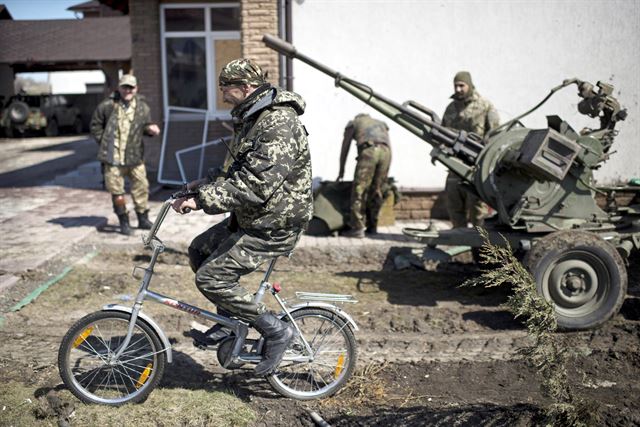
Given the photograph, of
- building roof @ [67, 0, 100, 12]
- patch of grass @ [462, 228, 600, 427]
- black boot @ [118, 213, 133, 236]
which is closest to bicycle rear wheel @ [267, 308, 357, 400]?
patch of grass @ [462, 228, 600, 427]

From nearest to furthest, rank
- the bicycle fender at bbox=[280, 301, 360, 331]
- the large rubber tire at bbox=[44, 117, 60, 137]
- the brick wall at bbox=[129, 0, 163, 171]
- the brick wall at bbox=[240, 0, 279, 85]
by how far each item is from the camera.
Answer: the bicycle fender at bbox=[280, 301, 360, 331] → the brick wall at bbox=[240, 0, 279, 85] → the brick wall at bbox=[129, 0, 163, 171] → the large rubber tire at bbox=[44, 117, 60, 137]

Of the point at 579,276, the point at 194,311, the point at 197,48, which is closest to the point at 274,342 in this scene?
the point at 194,311

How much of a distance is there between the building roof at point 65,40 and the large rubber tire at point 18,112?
387cm

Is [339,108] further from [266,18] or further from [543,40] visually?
[543,40]

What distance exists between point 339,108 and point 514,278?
636 cm

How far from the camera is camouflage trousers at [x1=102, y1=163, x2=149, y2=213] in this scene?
9.24 metres

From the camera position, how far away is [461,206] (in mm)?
8922

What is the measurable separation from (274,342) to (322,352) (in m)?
0.39

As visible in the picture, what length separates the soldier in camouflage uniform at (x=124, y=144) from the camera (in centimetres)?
918

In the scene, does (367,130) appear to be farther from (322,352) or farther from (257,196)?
(257,196)

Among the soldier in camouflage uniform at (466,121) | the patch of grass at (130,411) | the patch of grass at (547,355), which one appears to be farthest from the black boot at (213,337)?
the soldier in camouflage uniform at (466,121)

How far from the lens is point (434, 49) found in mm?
10141

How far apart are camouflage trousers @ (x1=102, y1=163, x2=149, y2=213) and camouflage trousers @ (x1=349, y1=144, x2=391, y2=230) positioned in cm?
271

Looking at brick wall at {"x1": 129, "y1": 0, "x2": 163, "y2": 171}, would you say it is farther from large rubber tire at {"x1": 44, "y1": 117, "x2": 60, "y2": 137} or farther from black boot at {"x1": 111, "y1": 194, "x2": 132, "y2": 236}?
large rubber tire at {"x1": 44, "y1": 117, "x2": 60, "y2": 137}
